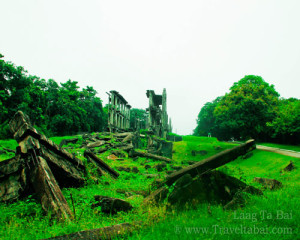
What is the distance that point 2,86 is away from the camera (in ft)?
73.5

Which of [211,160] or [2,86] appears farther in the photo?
[2,86]

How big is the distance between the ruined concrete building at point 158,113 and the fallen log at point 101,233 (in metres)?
16.1

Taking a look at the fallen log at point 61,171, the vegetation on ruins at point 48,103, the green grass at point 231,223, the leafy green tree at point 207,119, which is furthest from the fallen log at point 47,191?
the leafy green tree at point 207,119

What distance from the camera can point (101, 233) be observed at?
2635mm

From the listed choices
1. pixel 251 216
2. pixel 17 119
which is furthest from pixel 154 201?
pixel 17 119

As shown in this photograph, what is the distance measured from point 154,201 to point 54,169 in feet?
9.60

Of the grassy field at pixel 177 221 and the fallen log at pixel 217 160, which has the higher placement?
the fallen log at pixel 217 160

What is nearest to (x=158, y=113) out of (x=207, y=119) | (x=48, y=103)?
(x=48, y=103)

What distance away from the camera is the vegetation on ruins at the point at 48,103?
74.3 ft

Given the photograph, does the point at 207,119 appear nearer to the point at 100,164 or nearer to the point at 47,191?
the point at 100,164

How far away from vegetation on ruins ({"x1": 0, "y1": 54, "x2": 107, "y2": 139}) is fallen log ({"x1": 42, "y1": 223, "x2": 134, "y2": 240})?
23.0m

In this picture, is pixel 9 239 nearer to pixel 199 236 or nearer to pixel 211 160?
pixel 199 236

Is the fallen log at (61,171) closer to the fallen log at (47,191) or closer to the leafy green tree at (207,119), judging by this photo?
the fallen log at (47,191)

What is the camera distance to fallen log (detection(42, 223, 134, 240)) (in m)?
2.50
